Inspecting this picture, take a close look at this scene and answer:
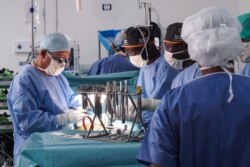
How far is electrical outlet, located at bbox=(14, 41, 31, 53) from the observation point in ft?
17.6

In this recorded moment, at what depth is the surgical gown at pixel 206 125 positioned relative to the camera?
1.33 meters

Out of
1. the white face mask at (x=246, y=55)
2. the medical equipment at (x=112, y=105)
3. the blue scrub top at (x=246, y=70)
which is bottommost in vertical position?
the medical equipment at (x=112, y=105)

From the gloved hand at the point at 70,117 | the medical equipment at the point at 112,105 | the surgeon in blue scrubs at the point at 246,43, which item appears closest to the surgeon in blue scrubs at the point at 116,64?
the gloved hand at the point at 70,117

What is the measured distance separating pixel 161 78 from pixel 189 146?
5.20 feet

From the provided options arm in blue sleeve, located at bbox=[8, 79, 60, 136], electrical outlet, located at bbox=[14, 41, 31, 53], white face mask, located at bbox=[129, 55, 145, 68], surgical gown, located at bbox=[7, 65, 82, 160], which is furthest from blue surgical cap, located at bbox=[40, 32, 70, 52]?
electrical outlet, located at bbox=[14, 41, 31, 53]

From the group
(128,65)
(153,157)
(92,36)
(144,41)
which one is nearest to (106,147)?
(153,157)

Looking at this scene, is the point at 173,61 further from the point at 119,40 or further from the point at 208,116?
the point at 119,40

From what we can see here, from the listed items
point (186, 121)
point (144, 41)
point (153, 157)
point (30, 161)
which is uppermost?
point (144, 41)

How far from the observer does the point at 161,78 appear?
9.55ft

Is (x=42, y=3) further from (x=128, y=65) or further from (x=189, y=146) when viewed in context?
(x=189, y=146)

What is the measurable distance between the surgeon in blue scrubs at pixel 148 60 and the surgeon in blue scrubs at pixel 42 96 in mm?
503

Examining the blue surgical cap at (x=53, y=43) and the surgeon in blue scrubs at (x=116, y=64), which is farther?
the surgeon in blue scrubs at (x=116, y=64)

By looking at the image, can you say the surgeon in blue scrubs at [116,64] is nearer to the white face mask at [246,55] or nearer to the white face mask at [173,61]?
the white face mask at [173,61]

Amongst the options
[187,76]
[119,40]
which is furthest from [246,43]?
[119,40]
